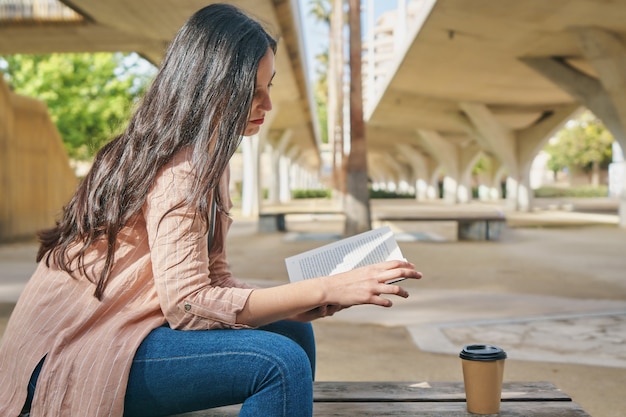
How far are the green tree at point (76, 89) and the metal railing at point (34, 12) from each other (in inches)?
407

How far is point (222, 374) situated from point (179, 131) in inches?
22.8

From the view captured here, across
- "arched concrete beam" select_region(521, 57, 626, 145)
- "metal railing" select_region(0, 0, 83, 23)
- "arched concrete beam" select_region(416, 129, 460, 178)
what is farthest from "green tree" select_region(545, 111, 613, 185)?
"metal railing" select_region(0, 0, 83, 23)

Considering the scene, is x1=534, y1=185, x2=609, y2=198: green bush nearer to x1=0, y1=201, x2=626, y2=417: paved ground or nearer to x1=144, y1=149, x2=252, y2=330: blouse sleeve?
x1=0, y1=201, x2=626, y2=417: paved ground

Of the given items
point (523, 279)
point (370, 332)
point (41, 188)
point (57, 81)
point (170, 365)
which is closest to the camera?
point (170, 365)

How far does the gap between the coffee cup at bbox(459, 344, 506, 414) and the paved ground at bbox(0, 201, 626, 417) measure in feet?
6.29

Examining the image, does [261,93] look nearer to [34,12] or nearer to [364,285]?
[364,285]

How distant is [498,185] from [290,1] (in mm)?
31678

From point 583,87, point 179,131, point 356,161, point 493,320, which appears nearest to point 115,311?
point 179,131

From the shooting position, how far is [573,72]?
19.8 metres

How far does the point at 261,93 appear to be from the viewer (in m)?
2.08

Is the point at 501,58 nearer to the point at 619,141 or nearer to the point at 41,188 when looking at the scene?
the point at 619,141

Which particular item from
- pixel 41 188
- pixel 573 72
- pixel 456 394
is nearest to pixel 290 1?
pixel 41 188

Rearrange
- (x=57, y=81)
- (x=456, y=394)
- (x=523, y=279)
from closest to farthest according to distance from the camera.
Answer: (x=456, y=394) → (x=523, y=279) → (x=57, y=81)

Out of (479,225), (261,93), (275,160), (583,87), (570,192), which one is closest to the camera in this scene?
(261,93)
